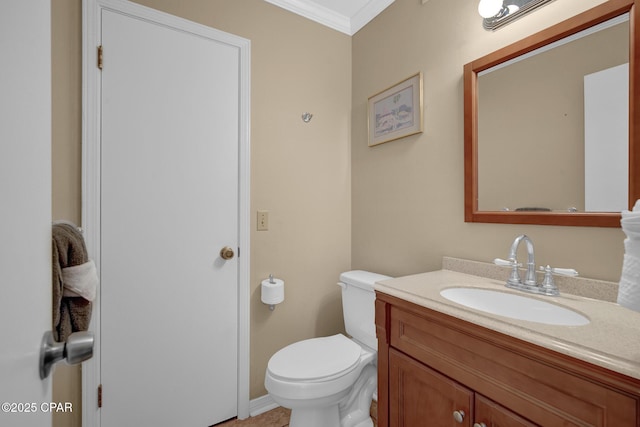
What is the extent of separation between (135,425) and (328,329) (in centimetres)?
115

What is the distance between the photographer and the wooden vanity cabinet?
0.60 m

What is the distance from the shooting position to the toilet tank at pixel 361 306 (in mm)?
1547

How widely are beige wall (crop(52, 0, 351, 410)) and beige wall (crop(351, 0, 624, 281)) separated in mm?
150

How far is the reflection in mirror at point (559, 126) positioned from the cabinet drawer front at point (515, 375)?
63 centimetres

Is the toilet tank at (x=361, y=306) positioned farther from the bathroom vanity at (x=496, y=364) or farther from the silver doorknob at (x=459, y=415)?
the silver doorknob at (x=459, y=415)

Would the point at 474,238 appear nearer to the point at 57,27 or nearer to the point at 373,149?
the point at 373,149

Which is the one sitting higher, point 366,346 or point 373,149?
point 373,149

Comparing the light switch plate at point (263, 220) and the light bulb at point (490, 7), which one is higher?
the light bulb at point (490, 7)

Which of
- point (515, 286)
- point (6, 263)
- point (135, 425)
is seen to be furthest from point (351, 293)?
point (6, 263)

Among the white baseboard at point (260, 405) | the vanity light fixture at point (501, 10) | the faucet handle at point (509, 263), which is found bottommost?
the white baseboard at point (260, 405)

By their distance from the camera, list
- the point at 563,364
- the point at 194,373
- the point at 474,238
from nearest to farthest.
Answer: the point at 563,364 → the point at 474,238 → the point at 194,373

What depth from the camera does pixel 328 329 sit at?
200cm

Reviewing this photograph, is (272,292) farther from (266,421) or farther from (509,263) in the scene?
(509,263)

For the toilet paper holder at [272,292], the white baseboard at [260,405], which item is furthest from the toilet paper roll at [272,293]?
the white baseboard at [260,405]
